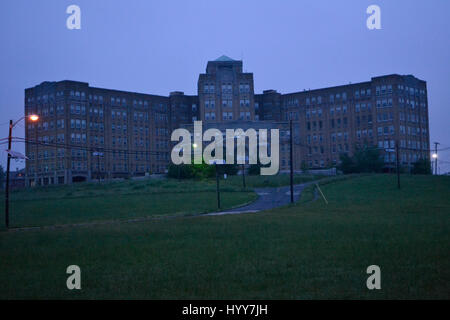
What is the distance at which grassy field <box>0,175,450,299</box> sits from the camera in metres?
11.0

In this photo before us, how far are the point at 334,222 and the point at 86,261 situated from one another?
15.6m

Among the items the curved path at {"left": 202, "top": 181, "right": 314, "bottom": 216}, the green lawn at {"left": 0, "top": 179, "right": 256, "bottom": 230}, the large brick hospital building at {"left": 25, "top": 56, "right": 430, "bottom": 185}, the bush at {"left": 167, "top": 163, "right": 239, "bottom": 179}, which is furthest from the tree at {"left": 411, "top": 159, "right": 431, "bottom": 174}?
the curved path at {"left": 202, "top": 181, "right": 314, "bottom": 216}

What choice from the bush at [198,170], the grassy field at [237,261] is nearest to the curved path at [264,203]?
the grassy field at [237,261]

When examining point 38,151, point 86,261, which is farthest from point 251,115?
point 86,261

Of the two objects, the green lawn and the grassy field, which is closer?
the grassy field

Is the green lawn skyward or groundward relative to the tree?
groundward

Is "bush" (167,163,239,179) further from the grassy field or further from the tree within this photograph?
the grassy field

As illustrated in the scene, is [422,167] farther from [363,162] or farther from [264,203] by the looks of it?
[264,203]

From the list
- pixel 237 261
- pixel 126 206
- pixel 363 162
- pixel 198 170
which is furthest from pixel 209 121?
Answer: pixel 237 261

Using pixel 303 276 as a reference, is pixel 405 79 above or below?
above

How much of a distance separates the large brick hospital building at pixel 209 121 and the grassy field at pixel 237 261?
9514cm

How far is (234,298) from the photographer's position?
10320 millimetres

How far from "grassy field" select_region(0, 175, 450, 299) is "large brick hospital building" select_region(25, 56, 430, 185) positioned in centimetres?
9514
